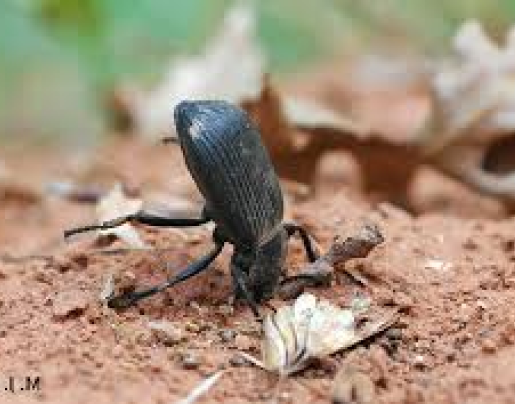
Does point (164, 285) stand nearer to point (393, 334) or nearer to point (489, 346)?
point (393, 334)

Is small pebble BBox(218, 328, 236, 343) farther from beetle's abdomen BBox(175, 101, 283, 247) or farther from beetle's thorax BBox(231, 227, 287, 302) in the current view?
beetle's abdomen BBox(175, 101, 283, 247)

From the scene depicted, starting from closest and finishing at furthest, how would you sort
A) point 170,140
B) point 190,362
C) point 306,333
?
point 190,362 → point 306,333 → point 170,140

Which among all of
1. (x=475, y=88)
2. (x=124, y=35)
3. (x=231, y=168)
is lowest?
(x=124, y=35)

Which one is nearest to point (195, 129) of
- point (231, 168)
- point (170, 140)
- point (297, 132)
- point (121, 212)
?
point (231, 168)

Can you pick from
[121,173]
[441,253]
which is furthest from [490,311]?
[121,173]

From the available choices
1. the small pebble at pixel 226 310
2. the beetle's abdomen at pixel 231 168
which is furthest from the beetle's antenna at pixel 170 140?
the small pebble at pixel 226 310

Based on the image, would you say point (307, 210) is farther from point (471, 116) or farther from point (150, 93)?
point (150, 93)

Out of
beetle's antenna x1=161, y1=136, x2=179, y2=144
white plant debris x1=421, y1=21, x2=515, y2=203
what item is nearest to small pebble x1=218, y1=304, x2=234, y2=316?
beetle's antenna x1=161, y1=136, x2=179, y2=144
